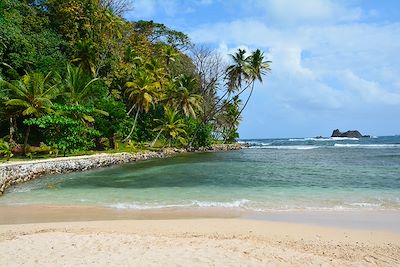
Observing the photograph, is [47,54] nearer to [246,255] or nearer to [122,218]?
[122,218]

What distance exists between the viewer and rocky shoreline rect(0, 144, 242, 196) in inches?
669

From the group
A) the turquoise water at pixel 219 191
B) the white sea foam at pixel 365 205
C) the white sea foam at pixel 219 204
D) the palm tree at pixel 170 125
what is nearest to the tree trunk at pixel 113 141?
the palm tree at pixel 170 125

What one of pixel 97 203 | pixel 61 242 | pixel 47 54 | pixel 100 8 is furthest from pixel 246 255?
pixel 100 8

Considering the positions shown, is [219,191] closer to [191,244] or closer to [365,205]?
[365,205]

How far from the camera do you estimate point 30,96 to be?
23.7 m

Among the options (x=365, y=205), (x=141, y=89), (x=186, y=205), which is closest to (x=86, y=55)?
(x=141, y=89)

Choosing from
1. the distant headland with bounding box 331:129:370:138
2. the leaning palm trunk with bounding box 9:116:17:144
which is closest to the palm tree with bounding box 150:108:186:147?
the leaning palm trunk with bounding box 9:116:17:144

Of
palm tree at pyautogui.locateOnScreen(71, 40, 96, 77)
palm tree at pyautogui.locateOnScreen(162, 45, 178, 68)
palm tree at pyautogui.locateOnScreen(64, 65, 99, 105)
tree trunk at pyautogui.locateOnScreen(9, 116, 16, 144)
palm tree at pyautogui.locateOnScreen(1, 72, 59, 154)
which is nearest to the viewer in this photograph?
palm tree at pyautogui.locateOnScreen(1, 72, 59, 154)

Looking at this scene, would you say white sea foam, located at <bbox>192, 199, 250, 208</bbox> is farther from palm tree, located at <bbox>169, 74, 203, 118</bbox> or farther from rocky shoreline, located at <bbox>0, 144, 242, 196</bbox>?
palm tree, located at <bbox>169, 74, 203, 118</bbox>

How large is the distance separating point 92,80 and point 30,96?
251 inches

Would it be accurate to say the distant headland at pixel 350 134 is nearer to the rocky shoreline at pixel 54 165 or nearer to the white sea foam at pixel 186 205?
the rocky shoreline at pixel 54 165

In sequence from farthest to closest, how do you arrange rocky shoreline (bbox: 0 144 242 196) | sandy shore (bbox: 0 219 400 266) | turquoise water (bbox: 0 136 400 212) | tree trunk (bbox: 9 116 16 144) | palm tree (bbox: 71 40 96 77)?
palm tree (bbox: 71 40 96 77) → tree trunk (bbox: 9 116 16 144) → rocky shoreline (bbox: 0 144 242 196) → turquoise water (bbox: 0 136 400 212) → sandy shore (bbox: 0 219 400 266)

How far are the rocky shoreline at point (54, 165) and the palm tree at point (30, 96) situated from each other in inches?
142

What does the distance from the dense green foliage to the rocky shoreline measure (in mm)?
2067
